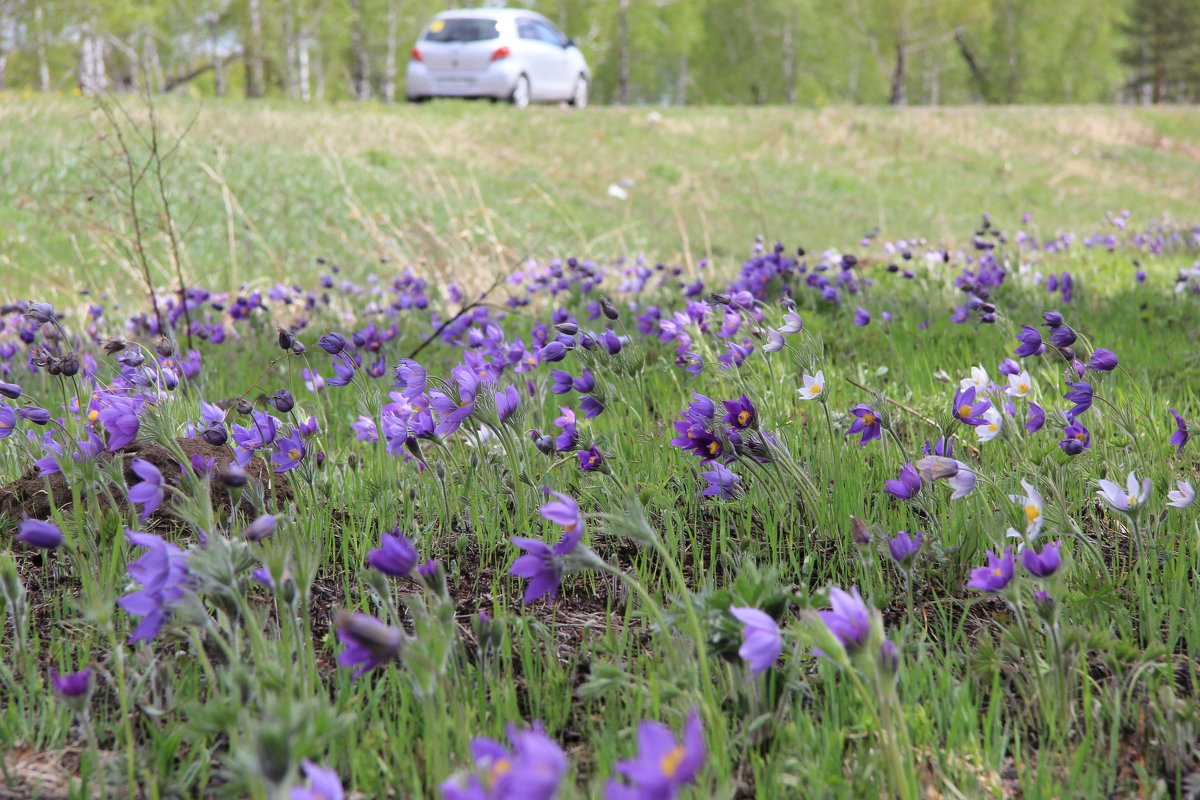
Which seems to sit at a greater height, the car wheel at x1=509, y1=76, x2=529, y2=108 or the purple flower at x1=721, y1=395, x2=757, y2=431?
the car wheel at x1=509, y1=76, x2=529, y2=108

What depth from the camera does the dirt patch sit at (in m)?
2.42

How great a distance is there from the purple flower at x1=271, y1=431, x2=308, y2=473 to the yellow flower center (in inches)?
62.6

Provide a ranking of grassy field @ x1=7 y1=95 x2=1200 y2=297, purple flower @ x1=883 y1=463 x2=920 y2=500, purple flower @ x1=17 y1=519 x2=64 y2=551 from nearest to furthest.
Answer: purple flower @ x1=17 y1=519 x2=64 y2=551, purple flower @ x1=883 y1=463 x2=920 y2=500, grassy field @ x1=7 y1=95 x2=1200 y2=297

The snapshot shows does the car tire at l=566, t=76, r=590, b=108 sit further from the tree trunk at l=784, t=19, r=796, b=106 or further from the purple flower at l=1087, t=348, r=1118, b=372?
the tree trunk at l=784, t=19, r=796, b=106

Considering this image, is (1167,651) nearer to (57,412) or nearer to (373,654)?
(373,654)

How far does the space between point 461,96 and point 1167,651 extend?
17271mm

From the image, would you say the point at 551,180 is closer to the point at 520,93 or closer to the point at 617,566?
the point at 520,93

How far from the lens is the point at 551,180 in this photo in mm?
12953

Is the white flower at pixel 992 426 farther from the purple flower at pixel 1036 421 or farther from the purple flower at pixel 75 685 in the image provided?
the purple flower at pixel 75 685

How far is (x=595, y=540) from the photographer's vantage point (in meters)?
2.32

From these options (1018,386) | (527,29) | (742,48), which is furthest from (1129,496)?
(742,48)

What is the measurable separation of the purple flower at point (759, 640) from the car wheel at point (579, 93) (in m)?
19.3

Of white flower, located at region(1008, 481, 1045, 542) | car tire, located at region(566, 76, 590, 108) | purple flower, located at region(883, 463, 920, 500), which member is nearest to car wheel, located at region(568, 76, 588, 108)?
car tire, located at region(566, 76, 590, 108)

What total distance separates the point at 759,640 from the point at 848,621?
0.13 meters
